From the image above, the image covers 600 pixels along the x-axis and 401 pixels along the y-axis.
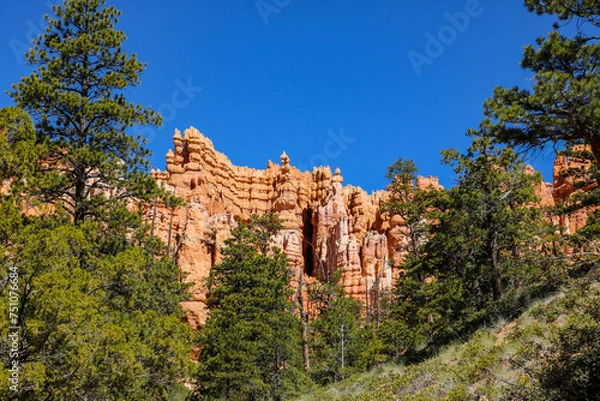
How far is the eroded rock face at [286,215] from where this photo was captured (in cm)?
5581

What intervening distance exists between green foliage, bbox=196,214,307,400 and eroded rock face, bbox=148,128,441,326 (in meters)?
22.2

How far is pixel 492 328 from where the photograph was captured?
56.0 ft

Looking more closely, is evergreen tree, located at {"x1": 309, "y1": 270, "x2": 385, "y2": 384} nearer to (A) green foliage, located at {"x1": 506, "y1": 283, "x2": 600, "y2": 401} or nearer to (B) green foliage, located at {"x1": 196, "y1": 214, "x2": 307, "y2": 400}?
(B) green foliage, located at {"x1": 196, "y1": 214, "x2": 307, "y2": 400}

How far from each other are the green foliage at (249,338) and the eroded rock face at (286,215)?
72.8ft

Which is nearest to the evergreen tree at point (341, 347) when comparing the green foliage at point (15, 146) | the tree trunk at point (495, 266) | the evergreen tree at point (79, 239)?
the tree trunk at point (495, 266)

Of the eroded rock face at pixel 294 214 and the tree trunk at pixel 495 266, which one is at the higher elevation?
the eroded rock face at pixel 294 214

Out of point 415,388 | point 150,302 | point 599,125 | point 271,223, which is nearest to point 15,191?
point 415,388

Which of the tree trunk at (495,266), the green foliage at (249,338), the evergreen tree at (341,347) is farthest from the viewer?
the evergreen tree at (341,347)

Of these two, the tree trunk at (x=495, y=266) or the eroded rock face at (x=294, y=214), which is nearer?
the tree trunk at (x=495, y=266)

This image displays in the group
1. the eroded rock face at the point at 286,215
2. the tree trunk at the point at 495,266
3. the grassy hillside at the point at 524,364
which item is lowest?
the grassy hillside at the point at 524,364

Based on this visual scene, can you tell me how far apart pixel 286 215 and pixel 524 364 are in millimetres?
60156

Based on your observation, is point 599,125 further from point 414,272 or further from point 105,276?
point 414,272

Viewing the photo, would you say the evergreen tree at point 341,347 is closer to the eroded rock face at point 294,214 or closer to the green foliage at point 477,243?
the green foliage at point 477,243

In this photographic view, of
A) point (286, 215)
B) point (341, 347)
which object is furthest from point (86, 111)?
point (286, 215)
